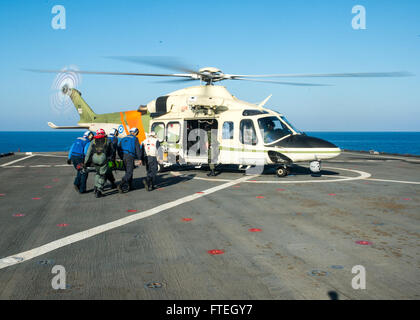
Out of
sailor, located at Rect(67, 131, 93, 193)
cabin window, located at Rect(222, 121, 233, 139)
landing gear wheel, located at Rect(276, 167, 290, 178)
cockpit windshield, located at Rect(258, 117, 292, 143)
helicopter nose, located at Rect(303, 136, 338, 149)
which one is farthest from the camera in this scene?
cabin window, located at Rect(222, 121, 233, 139)

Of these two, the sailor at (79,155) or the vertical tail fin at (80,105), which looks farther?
the vertical tail fin at (80,105)

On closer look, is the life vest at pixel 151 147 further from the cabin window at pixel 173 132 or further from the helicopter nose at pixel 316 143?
the helicopter nose at pixel 316 143

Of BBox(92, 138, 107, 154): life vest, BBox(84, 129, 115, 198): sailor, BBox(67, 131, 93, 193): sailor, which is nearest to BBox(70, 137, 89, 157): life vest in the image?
BBox(67, 131, 93, 193): sailor

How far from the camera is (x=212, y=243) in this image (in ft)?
19.7

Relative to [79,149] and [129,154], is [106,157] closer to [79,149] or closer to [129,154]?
[129,154]

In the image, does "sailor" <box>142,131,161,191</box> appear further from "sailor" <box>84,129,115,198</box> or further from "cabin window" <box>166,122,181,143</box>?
"cabin window" <box>166,122,181,143</box>

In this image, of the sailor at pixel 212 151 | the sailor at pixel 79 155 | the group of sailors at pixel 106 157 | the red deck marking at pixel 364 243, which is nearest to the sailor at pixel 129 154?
the group of sailors at pixel 106 157

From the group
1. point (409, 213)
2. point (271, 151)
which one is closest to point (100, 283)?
point (409, 213)

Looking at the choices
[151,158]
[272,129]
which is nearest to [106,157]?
[151,158]

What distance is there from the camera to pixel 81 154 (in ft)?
37.0

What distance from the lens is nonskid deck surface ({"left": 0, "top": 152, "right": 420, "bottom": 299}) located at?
13.9 feet

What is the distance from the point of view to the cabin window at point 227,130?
48.3 ft

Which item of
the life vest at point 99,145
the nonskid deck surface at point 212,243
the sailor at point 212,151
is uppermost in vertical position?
the life vest at point 99,145
